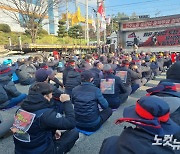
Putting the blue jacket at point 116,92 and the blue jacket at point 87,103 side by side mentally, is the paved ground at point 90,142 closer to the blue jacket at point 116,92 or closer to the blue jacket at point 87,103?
the blue jacket at point 87,103

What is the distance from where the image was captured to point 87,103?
4059 millimetres

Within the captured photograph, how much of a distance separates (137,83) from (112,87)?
2383 millimetres

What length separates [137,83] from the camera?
298 inches

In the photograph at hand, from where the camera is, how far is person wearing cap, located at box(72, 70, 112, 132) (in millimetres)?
4070

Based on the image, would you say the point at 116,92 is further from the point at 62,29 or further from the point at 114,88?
the point at 62,29

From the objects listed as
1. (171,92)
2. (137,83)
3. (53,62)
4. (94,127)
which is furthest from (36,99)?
(53,62)

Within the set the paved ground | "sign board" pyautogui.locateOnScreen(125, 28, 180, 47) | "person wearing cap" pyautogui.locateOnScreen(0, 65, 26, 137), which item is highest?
"sign board" pyautogui.locateOnScreen(125, 28, 180, 47)

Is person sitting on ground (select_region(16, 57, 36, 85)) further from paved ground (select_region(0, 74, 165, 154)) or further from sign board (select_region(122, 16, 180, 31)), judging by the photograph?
sign board (select_region(122, 16, 180, 31))

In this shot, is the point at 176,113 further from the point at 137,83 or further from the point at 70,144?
the point at 137,83

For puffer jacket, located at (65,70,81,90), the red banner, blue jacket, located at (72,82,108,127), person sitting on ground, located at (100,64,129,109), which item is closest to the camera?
blue jacket, located at (72,82,108,127)

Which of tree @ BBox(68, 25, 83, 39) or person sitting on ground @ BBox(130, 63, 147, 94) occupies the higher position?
tree @ BBox(68, 25, 83, 39)

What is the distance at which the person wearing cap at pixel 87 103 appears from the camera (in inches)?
160

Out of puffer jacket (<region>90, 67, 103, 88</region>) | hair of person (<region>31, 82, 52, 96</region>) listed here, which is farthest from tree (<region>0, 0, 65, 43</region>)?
hair of person (<region>31, 82, 52, 96</region>)

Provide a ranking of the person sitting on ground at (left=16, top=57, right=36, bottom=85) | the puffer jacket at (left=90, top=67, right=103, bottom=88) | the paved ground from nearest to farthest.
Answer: the paved ground
the puffer jacket at (left=90, top=67, right=103, bottom=88)
the person sitting on ground at (left=16, top=57, right=36, bottom=85)
